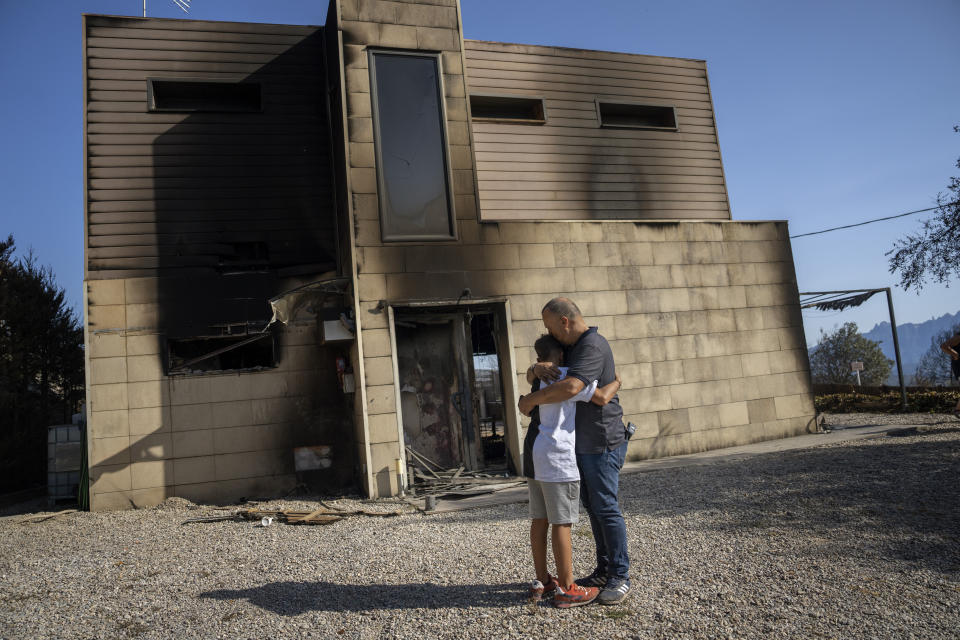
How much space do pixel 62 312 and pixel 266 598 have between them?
39.5 feet

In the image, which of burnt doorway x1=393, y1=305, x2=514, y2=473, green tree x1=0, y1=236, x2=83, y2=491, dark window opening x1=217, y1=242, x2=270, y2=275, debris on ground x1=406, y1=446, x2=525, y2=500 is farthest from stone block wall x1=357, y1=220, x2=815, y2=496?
green tree x1=0, y1=236, x2=83, y2=491

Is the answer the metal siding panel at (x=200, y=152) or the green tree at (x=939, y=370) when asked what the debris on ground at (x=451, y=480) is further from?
the green tree at (x=939, y=370)

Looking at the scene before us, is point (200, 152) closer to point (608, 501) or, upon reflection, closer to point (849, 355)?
point (608, 501)

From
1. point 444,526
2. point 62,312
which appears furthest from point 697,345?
point 62,312

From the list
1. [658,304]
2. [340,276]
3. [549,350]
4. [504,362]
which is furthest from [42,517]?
[658,304]

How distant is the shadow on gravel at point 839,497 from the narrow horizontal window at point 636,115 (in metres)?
6.38

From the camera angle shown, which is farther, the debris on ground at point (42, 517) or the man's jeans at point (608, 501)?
the debris on ground at point (42, 517)

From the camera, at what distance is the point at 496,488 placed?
7293 millimetres

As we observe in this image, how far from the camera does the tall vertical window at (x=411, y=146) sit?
7.91 metres

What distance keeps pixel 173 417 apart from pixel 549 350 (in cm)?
639

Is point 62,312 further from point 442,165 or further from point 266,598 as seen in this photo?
point 266,598

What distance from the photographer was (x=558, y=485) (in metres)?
3.22

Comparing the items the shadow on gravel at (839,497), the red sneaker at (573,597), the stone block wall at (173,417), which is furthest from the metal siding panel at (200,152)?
the red sneaker at (573,597)

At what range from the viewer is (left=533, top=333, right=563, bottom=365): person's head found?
11.1ft
